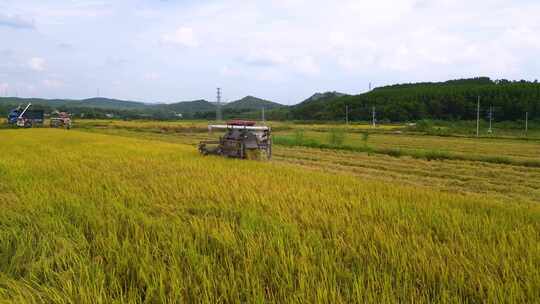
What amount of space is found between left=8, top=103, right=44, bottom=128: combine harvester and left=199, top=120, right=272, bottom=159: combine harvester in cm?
3315

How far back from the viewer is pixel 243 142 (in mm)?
12453

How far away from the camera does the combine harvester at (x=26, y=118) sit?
3613 centimetres

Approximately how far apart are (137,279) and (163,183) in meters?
4.08

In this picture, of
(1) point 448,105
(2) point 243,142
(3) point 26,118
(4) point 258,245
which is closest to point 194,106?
(1) point 448,105

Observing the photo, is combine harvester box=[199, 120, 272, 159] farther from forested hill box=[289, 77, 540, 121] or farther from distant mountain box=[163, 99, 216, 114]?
distant mountain box=[163, 99, 216, 114]

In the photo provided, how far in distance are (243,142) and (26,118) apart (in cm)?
3578

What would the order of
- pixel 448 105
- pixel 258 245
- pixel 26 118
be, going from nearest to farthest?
pixel 258 245 < pixel 26 118 < pixel 448 105

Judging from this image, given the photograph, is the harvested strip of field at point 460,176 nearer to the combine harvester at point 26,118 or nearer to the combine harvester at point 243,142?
the combine harvester at point 243,142

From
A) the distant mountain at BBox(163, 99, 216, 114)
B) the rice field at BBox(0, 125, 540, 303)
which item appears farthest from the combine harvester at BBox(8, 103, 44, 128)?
the distant mountain at BBox(163, 99, 216, 114)

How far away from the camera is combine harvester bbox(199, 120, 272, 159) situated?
40.9ft

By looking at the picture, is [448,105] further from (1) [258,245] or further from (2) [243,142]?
(1) [258,245]

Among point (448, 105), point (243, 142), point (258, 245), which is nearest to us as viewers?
point (258, 245)

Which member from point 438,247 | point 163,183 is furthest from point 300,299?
point 163,183

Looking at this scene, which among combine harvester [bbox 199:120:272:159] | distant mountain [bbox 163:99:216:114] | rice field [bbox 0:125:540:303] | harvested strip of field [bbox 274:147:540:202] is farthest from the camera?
distant mountain [bbox 163:99:216:114]
